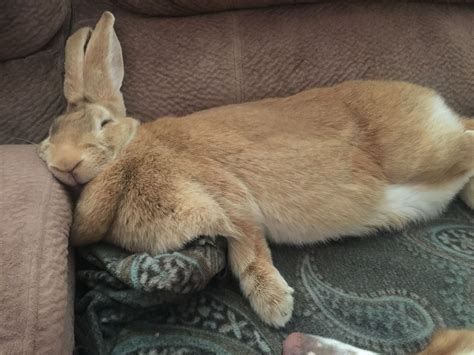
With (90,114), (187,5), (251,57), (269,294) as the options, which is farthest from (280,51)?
(269,294)

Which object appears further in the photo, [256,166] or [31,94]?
[31,94]

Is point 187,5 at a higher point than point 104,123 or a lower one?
higher

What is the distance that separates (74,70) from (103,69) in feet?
0.21

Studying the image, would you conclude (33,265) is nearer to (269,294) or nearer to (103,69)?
(269,294)

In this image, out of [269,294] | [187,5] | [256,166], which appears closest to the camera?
[269,294]

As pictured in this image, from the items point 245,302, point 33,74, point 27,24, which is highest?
point 27,24

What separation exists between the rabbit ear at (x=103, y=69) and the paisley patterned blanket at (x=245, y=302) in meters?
0.35

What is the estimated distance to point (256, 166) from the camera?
0.96 metres

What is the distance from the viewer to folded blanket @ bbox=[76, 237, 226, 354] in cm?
82

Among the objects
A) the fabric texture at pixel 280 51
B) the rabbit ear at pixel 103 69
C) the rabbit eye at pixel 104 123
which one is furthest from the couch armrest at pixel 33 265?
the fabric texture at pixel 280 51

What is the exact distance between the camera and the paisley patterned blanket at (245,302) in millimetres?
821

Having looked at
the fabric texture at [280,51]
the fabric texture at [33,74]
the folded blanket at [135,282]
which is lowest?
the folded blanket at [135,282]

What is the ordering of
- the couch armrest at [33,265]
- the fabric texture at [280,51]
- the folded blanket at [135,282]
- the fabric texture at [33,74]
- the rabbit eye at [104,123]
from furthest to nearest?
the fabric texture at [280,51], the fabric texture at [33,74], the rabbit eye at [104,123], the folded blanket at [135,282], the couch armrest at [33,265]

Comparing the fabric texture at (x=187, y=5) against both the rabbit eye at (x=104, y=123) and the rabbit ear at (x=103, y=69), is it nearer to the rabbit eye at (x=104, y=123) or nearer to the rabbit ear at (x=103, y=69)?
the rabbit ear at (x=103, y=69)
